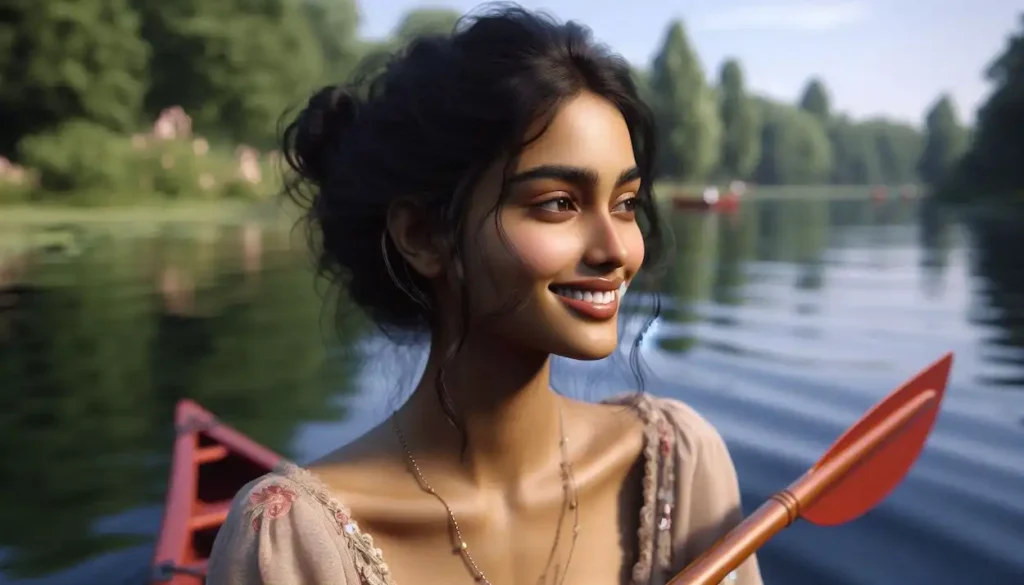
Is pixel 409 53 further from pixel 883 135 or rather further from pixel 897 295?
pixel 883 135

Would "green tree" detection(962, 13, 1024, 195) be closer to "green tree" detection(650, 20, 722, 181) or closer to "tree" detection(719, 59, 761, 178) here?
"green tree" detection(650, 20, 722, 181)

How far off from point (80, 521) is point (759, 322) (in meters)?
6.96

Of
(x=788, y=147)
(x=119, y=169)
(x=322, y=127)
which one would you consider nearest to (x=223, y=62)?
(x=119, y=169)

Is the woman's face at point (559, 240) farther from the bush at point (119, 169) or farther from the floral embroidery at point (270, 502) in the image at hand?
the bush at point (119, 169)

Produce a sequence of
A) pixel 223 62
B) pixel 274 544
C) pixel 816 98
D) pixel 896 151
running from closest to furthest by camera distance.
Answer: pixel 274 544 → pixel 223 62 → pixel 816 98 → pixel 896 151

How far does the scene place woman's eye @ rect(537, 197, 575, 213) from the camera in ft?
5.37

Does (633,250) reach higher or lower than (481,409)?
higher

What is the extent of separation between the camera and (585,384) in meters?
5.34

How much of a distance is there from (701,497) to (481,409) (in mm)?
519

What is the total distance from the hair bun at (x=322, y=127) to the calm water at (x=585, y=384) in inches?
17.1

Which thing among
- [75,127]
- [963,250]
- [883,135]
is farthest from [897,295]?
[883,135]

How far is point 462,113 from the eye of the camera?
1599 mm

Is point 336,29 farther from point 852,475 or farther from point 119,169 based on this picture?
point 852,475

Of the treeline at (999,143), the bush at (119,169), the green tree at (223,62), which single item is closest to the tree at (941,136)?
the treeline at (999,143)
